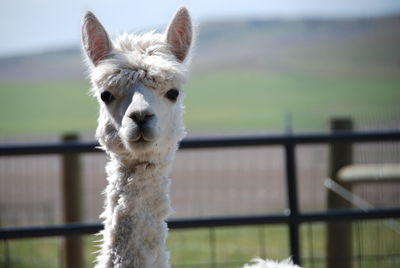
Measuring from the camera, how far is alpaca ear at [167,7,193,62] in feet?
10.7

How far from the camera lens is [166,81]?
300 centimetres

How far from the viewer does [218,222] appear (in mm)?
4383

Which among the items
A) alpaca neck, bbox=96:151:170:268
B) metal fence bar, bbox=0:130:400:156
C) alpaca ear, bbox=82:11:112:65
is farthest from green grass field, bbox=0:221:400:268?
alpaca ear, bbox=82:11:112:65

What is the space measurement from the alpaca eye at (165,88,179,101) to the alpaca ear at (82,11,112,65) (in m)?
0.39

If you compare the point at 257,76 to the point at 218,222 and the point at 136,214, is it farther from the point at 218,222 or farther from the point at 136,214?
the point at 136,214

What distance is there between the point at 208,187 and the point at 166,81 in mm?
17919

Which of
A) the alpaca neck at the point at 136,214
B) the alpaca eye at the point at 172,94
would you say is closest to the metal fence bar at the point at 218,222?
the alpaca neck at the point at 136,214

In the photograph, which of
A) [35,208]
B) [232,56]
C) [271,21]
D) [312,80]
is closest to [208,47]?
[232,56]

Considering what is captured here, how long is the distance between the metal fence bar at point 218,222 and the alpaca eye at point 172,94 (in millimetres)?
1421

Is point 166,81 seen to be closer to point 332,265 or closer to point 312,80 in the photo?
point 332,265

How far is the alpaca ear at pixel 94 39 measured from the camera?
3.15m

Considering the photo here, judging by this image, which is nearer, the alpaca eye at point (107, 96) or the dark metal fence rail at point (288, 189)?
the alpaca eye at point (107, 96)

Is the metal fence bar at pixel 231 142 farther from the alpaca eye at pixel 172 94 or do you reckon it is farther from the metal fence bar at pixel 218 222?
the alpaca eye at pixel 172 94

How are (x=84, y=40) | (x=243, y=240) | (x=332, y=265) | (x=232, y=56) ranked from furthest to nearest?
(x=232, y=56) < (x=243, y=240) < (x=332, y=265) < (x=84, y=40)
